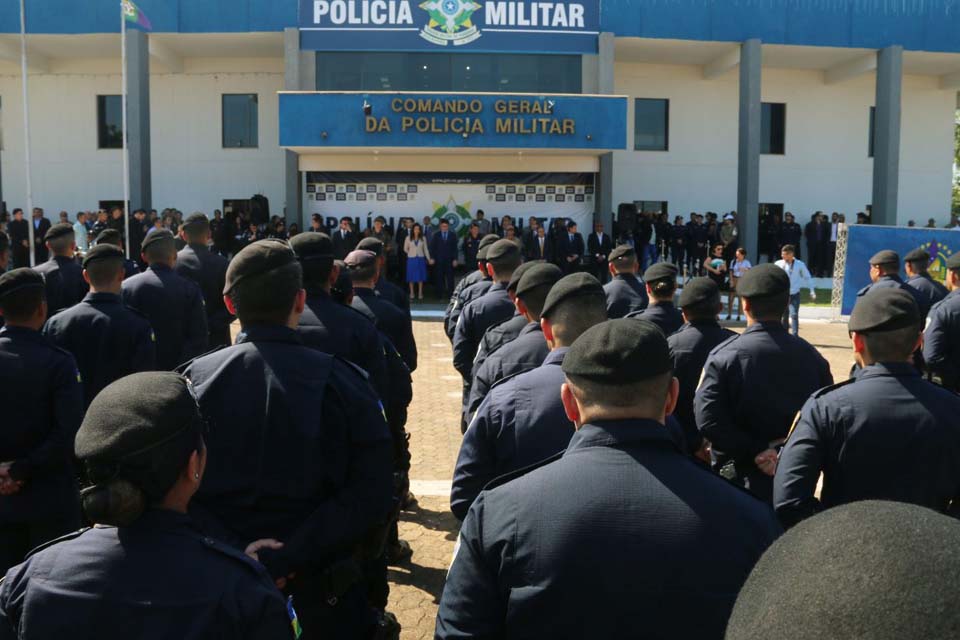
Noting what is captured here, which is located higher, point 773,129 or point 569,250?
point 773,129

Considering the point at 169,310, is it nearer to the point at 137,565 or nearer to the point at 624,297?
the point at 624,297

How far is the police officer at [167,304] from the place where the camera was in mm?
6734

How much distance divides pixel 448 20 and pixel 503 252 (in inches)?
716

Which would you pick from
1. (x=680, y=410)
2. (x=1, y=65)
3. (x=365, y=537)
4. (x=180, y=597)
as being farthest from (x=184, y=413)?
(x=1, y=65)

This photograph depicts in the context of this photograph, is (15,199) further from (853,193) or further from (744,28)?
(853,193)

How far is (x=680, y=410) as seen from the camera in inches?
209

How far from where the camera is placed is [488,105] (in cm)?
2281

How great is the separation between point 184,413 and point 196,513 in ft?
2.90

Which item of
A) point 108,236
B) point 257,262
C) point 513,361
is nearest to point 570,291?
point 513,361

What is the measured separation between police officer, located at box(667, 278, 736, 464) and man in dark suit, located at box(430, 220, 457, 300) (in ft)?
55.4

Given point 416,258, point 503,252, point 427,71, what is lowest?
point 416,258

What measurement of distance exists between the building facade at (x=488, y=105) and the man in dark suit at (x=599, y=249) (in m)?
1.76

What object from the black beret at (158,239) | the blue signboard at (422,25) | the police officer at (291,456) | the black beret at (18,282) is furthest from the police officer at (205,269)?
the blue signboard at (422,25)

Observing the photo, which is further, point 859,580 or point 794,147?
point 794,147
